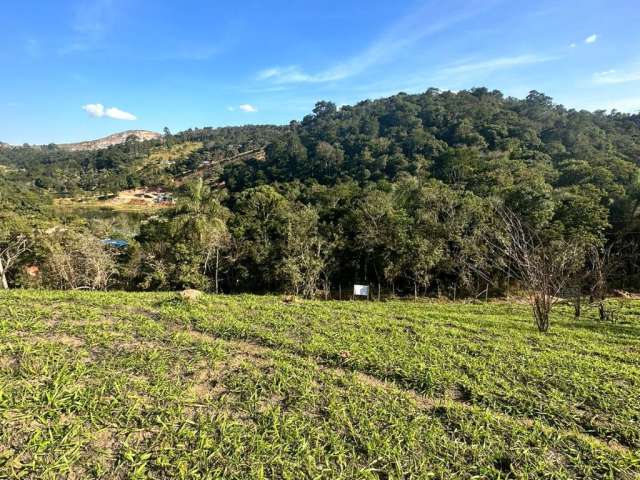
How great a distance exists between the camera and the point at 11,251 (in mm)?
15688

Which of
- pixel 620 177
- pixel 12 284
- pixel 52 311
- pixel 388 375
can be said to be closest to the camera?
pixel 388 375

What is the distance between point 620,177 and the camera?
83.2 ft

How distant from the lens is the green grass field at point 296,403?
109 inches

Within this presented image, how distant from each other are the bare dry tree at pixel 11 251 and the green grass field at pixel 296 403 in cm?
1112

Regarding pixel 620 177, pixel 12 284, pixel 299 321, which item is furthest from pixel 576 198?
pixel 12 284

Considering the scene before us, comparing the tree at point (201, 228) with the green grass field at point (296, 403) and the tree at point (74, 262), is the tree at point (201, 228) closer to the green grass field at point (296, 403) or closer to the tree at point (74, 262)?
the tree at point (74, 262)

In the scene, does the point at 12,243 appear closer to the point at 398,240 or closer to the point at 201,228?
the point at 201,228

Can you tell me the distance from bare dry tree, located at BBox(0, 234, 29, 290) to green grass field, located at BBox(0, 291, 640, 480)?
11.1m

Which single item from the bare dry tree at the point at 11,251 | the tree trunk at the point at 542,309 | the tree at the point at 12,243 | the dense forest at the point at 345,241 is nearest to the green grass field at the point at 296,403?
the tree trunk at the point at 542,309

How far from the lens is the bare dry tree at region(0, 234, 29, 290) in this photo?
46.7ft

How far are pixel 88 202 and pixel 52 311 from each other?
6860 centimetres

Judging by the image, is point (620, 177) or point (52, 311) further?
point (620, 177)

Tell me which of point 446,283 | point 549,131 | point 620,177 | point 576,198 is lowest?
point 446,283

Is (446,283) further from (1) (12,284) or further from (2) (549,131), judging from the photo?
(2) (549,131)
